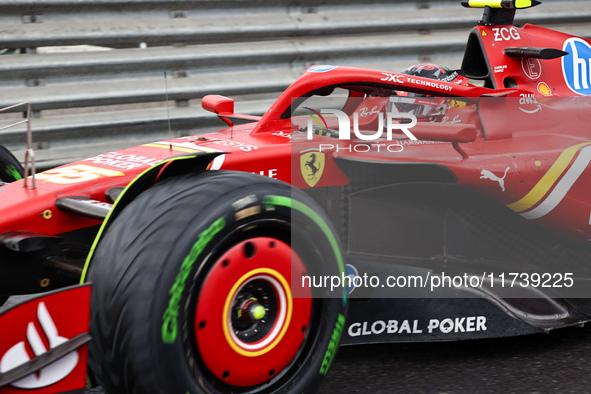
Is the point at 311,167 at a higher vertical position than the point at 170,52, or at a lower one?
lower

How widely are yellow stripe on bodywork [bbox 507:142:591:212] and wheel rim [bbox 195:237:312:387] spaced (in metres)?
1.32

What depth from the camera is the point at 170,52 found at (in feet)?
18.8

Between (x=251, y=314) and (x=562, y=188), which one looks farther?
(x=562, y=188)

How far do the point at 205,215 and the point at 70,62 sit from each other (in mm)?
3766

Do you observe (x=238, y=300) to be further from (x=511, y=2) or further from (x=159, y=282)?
(x=511, y=2)

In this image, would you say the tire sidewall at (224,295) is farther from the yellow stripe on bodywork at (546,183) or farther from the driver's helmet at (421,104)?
the driver's helmet at (421,104)

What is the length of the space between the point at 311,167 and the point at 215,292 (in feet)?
3.38

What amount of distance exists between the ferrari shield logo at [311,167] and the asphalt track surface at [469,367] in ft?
2.32

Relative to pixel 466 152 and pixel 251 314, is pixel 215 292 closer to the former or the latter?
pixel 251 314

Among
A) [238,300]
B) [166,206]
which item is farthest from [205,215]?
[238,300]

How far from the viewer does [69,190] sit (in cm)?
279

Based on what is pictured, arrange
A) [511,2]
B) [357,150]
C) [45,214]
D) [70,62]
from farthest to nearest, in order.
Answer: [70,62], [511,2], [357,150], [45,214]

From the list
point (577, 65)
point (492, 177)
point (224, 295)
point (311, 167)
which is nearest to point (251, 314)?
point (224, 295)

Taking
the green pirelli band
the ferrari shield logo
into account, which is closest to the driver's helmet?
the ferrari shield logo
